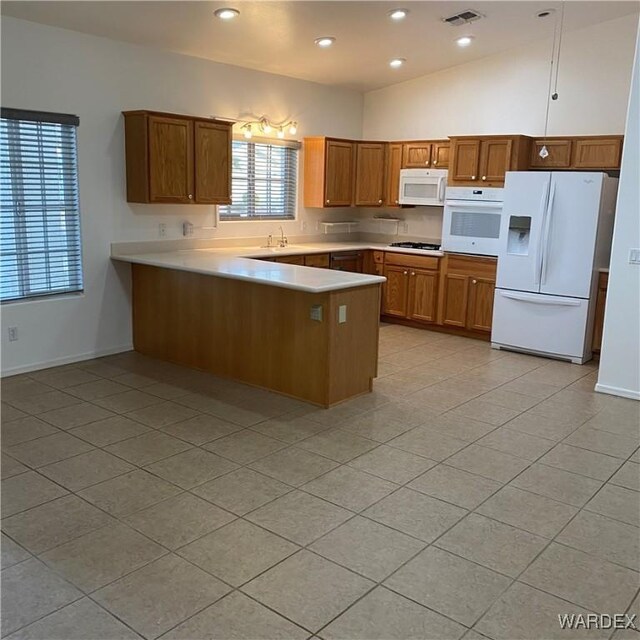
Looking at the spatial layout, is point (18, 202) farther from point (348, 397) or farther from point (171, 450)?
point (348, 397)

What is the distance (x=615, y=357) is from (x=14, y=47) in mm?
5036

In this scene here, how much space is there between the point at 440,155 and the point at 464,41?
1234 millimetres

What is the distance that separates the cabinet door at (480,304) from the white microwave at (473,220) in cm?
31

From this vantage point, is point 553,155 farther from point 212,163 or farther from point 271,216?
point 212,163

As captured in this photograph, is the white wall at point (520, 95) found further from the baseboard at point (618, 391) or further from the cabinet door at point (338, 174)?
the baseboard at point (618, 391)

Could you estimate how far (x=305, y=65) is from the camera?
6414 mm

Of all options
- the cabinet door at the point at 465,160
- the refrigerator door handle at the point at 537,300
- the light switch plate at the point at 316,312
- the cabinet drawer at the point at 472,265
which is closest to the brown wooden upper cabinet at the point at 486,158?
the cabinet door at the point at 465,160

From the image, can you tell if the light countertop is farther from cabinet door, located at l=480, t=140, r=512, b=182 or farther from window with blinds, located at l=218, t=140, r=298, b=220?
cabinet door, located at l=480, t=140, r=512, b=182

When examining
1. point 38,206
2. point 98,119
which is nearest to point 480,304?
point 98,119

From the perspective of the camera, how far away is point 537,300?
5.91 metres

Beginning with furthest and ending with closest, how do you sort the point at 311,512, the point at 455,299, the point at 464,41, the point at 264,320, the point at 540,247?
the point at 455,299
the point at 464,41
the point at 540,247
the point at 264,320
the point at 311,512

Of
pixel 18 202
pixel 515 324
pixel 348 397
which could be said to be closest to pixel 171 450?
pixel 348 397

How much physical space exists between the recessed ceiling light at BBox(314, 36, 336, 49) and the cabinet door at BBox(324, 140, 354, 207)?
4.31 feet

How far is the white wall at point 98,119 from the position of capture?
189 inches
